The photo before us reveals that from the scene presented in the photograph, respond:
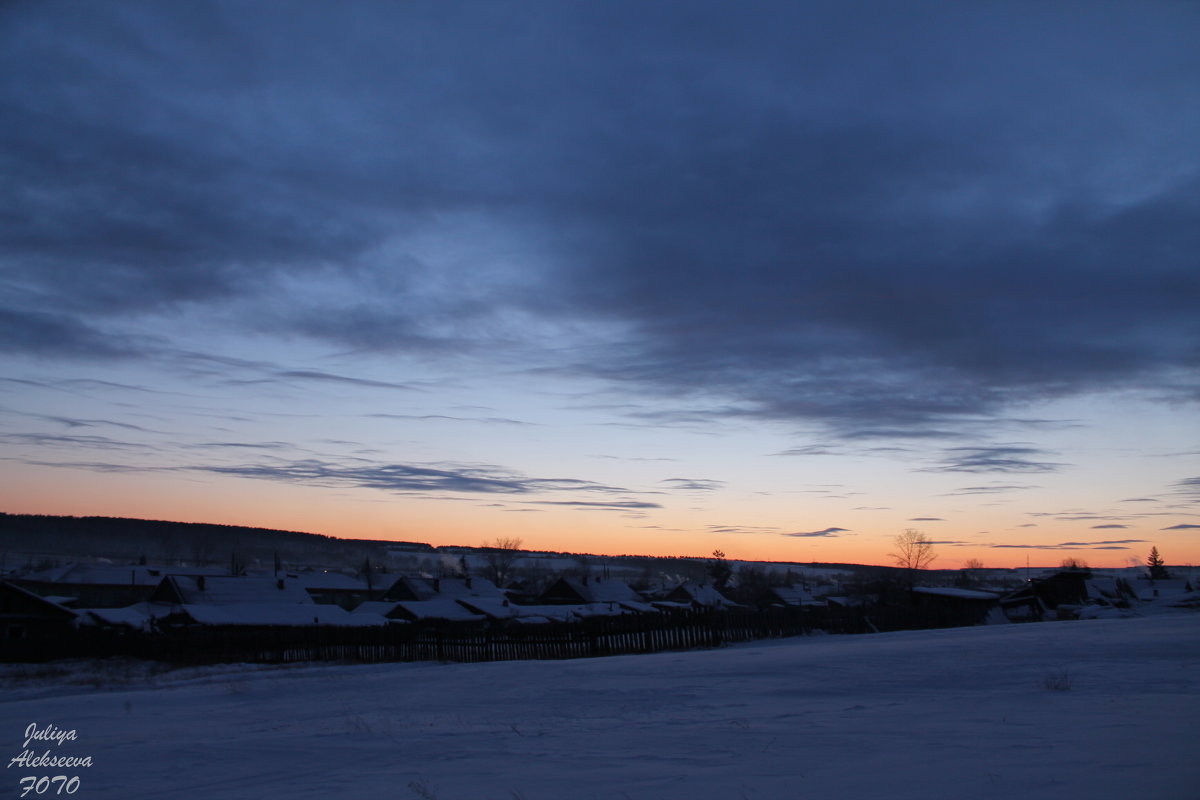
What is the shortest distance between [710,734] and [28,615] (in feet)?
173

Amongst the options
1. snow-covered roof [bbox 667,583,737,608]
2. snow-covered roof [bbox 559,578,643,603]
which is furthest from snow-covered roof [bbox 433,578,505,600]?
snow-covered roof [bbox 667,583,737,608]

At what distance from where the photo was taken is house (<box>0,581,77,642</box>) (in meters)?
46.9

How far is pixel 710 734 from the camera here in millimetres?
8703

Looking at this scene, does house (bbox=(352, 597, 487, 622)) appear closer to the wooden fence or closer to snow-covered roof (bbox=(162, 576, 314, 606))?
snow-covered roof (bbox=(162, 576, 314, 606))

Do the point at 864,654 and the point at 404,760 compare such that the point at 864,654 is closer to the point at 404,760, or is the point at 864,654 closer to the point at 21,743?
the point at 404,760

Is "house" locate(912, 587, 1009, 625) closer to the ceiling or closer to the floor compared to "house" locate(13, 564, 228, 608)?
closer to the ceiling

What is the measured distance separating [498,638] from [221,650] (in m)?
13.7

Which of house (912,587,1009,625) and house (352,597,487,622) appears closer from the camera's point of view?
house (912,587,1009,625)

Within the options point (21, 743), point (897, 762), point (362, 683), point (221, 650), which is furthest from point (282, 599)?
point (897, 762)

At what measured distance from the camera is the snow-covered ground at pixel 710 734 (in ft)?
20.5

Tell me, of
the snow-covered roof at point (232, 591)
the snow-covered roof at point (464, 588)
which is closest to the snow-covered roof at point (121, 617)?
the snow-covered roof at point (232, 591)

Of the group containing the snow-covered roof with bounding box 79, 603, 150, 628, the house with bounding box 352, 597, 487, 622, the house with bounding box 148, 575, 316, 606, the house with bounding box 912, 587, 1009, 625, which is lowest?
the snow-covered roof with bounding box 79, 603, 150, 628

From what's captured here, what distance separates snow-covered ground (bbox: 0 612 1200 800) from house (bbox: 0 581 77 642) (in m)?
38.4

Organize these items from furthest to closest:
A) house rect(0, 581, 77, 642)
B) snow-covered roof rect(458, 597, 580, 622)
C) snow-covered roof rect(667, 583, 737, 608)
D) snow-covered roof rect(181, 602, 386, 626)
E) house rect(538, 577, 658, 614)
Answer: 1. snow-covered roof rect(667, 583, 737, 608)
2. house rect(538, 577, 658, 614)
3. snow-covered roof rect(458, 597, 580, 622)
4. house rect(0, 581, 77, 642)
5. snow-covered roof rect(181, 602, 386, 626)
